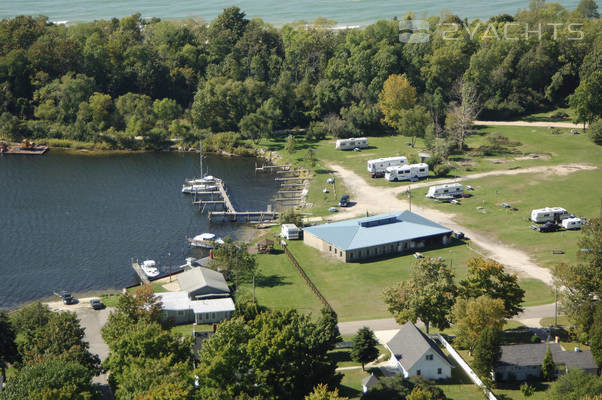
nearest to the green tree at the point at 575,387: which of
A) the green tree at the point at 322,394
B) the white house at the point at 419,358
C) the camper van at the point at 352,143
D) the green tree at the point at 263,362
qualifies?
the white house at the point at 419,358

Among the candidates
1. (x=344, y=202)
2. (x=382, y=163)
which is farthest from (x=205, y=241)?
(x=382, y=163)

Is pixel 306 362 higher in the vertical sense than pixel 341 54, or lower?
lower

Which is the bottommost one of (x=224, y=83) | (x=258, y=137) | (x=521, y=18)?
(x=258, y=137)

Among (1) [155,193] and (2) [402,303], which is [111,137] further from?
(2) [402,303]

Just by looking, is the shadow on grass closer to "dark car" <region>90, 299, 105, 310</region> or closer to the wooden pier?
the wooden pier

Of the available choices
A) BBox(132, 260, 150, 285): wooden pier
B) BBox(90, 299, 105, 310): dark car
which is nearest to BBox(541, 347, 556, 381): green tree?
BBox(90, 299, 105, 310): dark car

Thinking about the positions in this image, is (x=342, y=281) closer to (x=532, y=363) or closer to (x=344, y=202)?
(x=344, y=202)

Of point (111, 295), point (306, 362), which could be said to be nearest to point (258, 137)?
point (111, 295)

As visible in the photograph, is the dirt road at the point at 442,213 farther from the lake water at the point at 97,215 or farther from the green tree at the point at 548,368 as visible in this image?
the green tree at the point at 548,368
